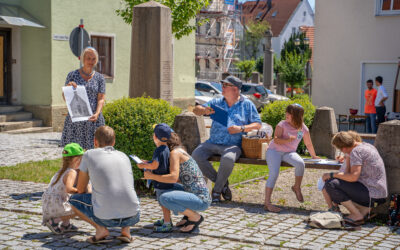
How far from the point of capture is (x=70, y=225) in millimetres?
6113

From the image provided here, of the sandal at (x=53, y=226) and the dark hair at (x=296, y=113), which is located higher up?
the dark hair at (x=296, y=113)

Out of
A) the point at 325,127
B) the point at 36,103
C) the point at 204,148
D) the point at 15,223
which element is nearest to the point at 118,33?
the point at 36,103

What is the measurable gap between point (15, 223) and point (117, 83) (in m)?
14.0

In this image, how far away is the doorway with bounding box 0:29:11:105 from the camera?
17.6 metres

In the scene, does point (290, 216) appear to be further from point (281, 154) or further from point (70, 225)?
point (70, 225)

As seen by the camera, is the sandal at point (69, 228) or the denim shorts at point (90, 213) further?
the sandal at point (69, 228)

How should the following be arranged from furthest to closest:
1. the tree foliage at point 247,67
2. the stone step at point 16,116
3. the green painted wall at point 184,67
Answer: the tree foliage at point 247,67
the green painted wall at point 184,67
the stone step at point 16,116

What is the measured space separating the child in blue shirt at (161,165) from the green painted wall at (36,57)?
39.5 ft

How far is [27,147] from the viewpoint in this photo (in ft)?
43.9

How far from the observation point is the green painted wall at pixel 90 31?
1767 centimetres

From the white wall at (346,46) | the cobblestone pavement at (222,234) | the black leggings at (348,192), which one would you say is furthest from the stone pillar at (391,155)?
the white wall at (346,46)

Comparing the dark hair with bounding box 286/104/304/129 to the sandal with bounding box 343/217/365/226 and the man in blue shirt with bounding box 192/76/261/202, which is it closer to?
the man in blue shirt with bounding box 192/76/261/202

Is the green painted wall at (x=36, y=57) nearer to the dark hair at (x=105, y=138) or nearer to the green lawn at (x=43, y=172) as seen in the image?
the green lawn at (x=43, y=172)

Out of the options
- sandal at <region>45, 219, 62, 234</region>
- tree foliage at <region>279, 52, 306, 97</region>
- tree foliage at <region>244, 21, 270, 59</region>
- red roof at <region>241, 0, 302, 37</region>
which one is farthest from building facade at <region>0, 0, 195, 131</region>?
red roof at <region>241, 0, 302, 37</region>
